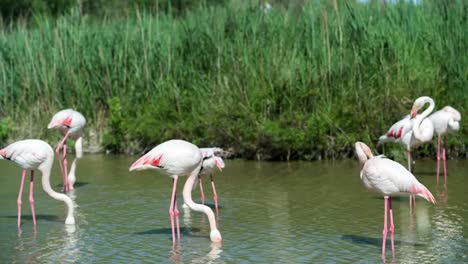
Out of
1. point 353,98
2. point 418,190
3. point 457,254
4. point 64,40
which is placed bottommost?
point 457,254

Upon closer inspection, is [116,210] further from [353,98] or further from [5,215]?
[353,98]

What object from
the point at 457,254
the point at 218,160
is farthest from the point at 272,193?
the point at 457,254

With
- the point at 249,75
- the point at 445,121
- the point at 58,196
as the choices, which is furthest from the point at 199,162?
the point at 249,75

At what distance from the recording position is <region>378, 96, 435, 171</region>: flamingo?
10.3m

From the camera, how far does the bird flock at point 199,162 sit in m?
7.32

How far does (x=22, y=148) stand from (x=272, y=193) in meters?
3.09

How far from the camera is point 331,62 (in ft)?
43.5

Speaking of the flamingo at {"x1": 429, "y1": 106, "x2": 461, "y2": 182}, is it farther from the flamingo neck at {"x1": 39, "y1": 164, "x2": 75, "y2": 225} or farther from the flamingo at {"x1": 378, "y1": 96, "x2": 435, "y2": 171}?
the flamingo neck at {"x1": 39, "y1": 164, "x2": 75, "y2": 225}

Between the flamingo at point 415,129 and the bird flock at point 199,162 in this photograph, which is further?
the flamingo at point 415,129

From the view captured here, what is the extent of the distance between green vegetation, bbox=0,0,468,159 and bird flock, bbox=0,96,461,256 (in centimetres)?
136

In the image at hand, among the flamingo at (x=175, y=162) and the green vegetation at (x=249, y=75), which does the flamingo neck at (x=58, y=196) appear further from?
the green vegetation at (x=249, y=75)

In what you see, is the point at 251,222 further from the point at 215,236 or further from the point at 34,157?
the point at 34,157

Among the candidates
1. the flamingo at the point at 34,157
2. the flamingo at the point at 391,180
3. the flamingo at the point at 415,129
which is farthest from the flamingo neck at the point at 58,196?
the flamingo at the point at 415,129

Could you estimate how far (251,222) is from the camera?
8578mm
